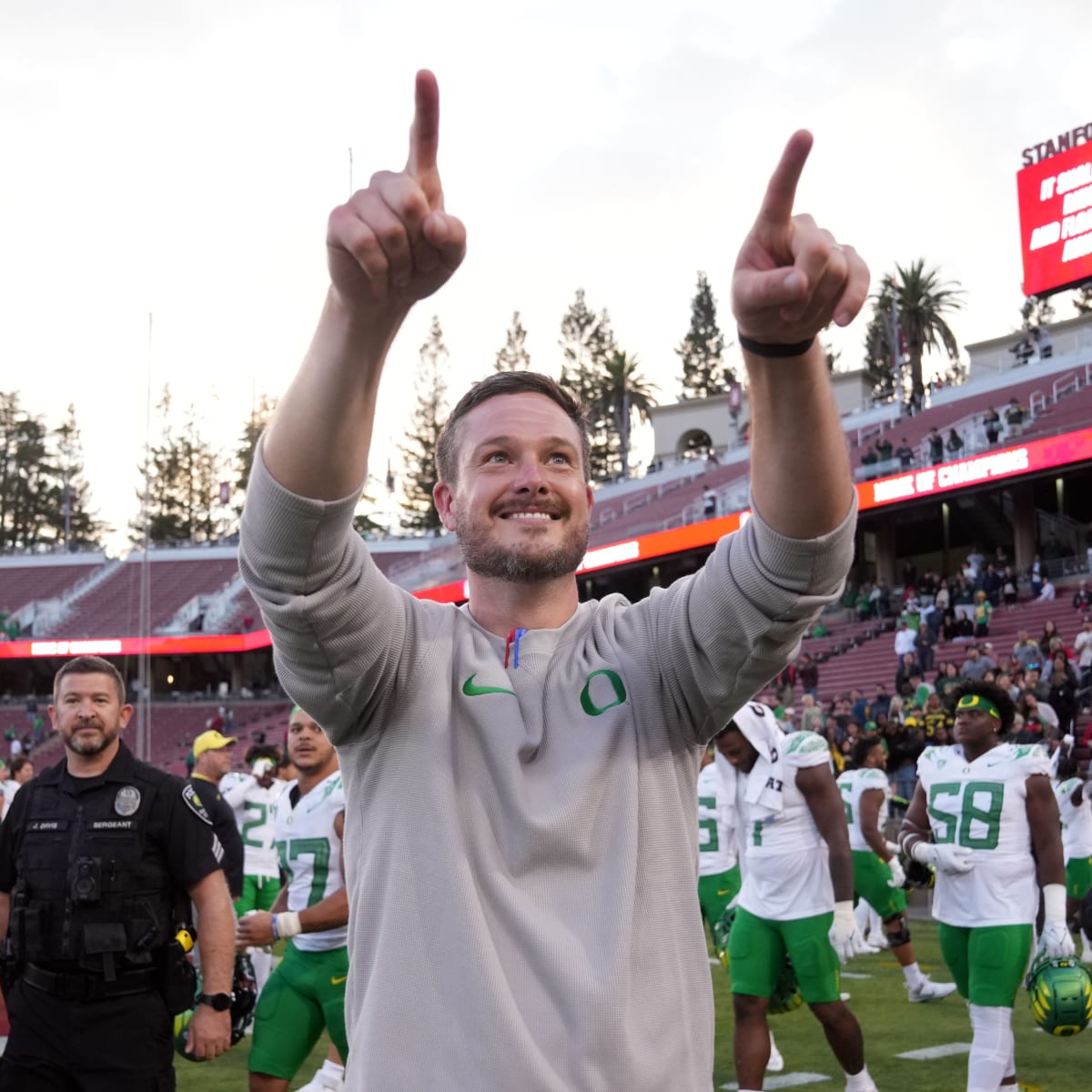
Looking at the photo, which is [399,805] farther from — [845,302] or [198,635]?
[198,635]

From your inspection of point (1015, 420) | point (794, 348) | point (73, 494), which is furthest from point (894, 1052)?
point (73, 494)

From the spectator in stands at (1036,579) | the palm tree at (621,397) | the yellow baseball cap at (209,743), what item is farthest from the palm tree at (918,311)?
the yellow baseball cap at (209,743)

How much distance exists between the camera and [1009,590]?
26656mm

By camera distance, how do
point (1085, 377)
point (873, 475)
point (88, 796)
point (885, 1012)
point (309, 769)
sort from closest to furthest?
point (88, 796) < point (309, 769) < point (885, 1012) < point (873, 475) < point (1085, 377)

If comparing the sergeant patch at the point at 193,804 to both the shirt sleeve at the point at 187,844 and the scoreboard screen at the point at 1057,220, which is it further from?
the scoreboard screen at the point at 1057,220

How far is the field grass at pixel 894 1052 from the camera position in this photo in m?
7.77

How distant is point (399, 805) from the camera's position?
2211 millimetres

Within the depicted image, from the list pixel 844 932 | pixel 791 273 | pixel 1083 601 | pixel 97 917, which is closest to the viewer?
pixel 791 273

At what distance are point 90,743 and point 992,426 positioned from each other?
27043mm

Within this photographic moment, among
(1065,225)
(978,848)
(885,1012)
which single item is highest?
(1065,225)

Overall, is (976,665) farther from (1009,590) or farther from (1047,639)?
(1009,590)

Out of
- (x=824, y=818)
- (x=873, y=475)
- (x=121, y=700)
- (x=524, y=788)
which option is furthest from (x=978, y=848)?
(x=873, y=475)

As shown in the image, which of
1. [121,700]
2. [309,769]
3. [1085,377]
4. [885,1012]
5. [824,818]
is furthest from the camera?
[1085,377]

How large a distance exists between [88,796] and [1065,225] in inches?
1319
